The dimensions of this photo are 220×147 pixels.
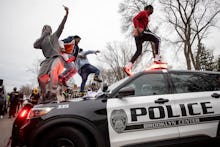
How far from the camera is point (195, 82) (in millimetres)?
3906

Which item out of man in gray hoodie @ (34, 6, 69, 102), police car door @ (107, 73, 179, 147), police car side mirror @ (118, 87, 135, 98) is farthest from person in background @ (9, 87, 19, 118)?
police car side mirror @ (118, 87, 135, 98)

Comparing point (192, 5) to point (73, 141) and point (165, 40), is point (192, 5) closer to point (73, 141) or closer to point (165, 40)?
point (165, 40)

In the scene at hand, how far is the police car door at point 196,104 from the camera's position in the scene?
11.4ft

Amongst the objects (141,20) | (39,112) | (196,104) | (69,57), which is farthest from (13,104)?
→ (196,104)

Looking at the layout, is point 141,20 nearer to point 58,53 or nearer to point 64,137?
point 58,53

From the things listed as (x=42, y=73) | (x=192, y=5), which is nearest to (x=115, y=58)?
(x=192, y=5)

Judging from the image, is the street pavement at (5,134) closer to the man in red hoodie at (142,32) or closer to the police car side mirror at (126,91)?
the police car side mirror at (126,91)

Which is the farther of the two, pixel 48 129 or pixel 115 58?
pixel 115 58

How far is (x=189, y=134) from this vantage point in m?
3.42

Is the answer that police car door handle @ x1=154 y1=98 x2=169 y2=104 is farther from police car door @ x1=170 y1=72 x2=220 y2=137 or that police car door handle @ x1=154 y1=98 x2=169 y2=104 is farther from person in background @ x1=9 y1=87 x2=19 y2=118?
person in background @ x1=9 y1=87 x2=19 y2=118

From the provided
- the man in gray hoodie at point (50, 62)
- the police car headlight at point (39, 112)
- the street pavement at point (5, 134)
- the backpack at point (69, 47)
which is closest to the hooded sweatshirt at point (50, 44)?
the man in gray hoodie at point (50, 62)

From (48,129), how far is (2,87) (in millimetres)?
9914

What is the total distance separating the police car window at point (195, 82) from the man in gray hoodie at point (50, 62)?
2.83 meters

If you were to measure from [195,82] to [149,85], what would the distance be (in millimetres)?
940
